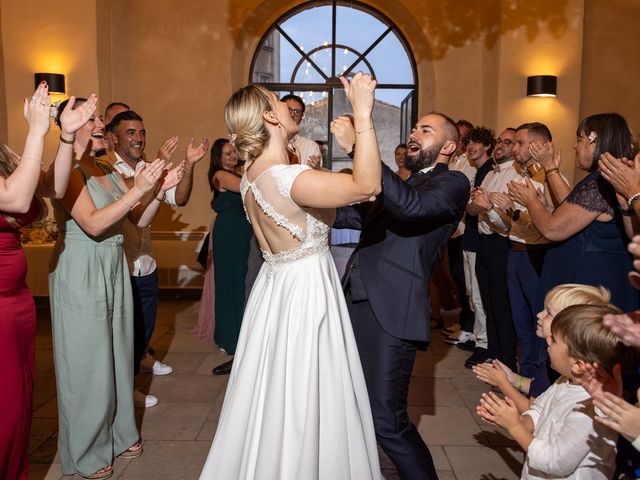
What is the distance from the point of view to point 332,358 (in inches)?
80.4

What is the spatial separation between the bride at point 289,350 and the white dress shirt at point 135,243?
1464mm

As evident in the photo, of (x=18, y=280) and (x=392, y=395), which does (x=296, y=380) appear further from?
(x=18, y=280)

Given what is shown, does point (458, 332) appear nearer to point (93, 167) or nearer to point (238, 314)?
point (238, 314)

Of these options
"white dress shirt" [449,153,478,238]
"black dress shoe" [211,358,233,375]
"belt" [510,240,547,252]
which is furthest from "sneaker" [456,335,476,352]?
"black dress shoe" [211,358,233,375]

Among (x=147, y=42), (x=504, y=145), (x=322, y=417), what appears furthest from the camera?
(x=147, y=42)

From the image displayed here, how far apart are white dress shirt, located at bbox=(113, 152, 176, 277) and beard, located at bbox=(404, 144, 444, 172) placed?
1587mm

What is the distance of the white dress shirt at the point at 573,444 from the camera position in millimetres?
1707

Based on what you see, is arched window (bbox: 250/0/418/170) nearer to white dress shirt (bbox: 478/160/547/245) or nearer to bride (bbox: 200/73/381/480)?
white dress shirt (bbox: 478/160/547/245)

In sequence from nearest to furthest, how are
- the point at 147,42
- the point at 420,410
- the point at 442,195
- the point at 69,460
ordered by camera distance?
the point at 442,195, the point at 69,460, the point at 420,410, the point at 147,42

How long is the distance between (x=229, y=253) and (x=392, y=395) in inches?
106

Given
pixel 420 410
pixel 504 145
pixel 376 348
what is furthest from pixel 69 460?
pixel 504 145

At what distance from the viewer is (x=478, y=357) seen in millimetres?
4605

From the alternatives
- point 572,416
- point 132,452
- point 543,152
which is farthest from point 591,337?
point 132,452

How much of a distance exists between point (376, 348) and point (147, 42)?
637cm
